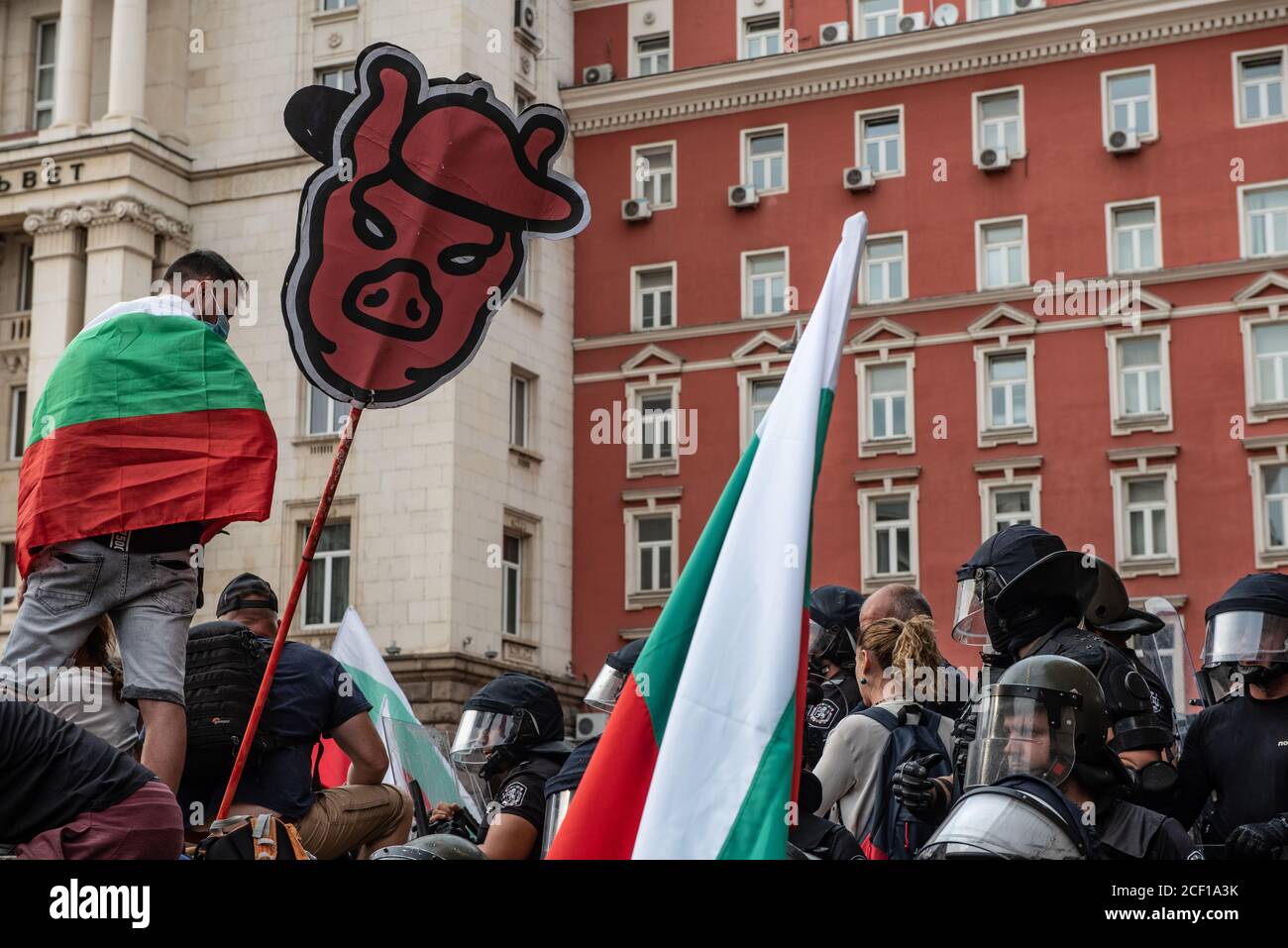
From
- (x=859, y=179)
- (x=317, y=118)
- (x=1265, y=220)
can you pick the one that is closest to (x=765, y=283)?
(x=859, y=179)

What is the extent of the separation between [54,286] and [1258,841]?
29.1 m

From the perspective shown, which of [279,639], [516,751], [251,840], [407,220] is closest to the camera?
[251,840]

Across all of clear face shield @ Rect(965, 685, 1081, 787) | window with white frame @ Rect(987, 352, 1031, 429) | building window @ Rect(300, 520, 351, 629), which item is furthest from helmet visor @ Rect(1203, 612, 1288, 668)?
building window @ Rect(300, 520, 351, 629)

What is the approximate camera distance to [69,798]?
4188 mm

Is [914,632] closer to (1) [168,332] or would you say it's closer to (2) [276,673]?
(2) [276,673]

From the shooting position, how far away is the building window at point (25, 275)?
3334 centimetres

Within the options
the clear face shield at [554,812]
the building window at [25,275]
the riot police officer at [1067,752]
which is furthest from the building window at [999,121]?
the riot police officer at [1067,752]

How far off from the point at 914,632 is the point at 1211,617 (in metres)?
1.16

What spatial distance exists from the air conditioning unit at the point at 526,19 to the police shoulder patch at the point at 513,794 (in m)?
27.7

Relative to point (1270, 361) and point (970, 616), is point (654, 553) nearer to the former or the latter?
point (1270, 361)

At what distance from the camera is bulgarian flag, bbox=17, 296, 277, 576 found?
5137 mm

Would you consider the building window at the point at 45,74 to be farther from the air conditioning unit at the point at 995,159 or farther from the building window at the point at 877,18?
the air conditioning unit at the point at 995,159

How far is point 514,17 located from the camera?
33031 mm

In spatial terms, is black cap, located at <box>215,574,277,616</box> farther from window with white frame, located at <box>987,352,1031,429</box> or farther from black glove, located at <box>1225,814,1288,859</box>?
window with white frame, located at <box>987,352,1031,429</box>
